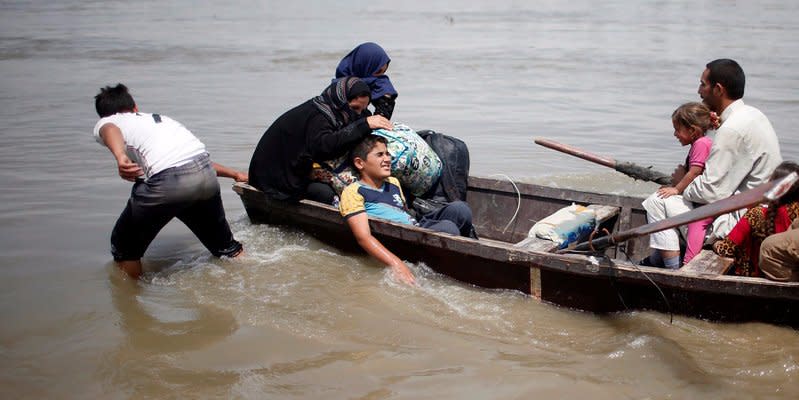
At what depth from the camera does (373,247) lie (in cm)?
513

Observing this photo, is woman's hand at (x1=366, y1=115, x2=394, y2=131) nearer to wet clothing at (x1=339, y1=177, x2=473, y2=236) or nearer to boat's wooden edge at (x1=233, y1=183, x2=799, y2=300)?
wet clothing at (x1=339, y1=177, x2=473, y2=236)

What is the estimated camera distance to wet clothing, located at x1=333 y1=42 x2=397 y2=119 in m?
5.74

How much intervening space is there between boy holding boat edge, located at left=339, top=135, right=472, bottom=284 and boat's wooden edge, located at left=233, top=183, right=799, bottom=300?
0.12 m

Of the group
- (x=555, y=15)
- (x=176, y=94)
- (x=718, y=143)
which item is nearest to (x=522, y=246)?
(x=718, y=143)

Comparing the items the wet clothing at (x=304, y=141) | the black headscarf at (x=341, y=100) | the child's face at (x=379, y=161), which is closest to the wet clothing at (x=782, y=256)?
the child's face at (x=379, y=161)

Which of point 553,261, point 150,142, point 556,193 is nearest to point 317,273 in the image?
point 150,142

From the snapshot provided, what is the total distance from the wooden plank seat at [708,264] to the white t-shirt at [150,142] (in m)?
3.15

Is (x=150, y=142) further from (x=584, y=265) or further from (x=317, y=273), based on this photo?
(x=584, y=265)

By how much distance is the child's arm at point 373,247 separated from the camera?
5.10m

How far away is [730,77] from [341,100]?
2546mm

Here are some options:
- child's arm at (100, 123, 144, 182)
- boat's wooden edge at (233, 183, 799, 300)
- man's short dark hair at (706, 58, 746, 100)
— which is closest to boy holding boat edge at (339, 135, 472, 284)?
boat's wooden edge at (233, 183, 799, 300)

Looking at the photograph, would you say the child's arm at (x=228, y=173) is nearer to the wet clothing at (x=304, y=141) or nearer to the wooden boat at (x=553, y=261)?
the wooden boat at (x=553, y=261)

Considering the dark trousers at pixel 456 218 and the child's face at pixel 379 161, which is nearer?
the child's face at pixel 379 161

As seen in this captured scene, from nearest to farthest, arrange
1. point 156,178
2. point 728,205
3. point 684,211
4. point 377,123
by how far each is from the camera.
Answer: point 728,205, point 156,178, point 684,211, point 377,123
